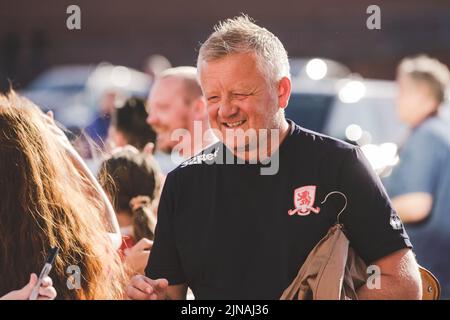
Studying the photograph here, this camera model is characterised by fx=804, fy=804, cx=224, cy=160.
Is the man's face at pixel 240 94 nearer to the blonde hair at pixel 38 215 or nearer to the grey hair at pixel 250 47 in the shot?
the grey hair at pixel 250 47

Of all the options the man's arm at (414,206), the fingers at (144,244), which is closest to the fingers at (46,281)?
the fingers at (144,244)

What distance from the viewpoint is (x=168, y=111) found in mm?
3641

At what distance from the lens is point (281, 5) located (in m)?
3.81

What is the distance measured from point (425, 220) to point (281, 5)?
122cm

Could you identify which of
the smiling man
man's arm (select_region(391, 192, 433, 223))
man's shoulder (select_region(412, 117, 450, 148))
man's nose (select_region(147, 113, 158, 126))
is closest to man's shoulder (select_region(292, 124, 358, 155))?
the smiling man

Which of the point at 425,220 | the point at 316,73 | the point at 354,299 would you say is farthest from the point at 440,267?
the point at 316,73

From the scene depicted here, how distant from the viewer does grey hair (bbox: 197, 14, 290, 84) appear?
Result: 2.70 metres

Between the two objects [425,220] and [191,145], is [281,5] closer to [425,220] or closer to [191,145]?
[191,145]

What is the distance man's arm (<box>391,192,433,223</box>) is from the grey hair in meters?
1.32

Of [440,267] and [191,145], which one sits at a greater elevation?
[191,145]

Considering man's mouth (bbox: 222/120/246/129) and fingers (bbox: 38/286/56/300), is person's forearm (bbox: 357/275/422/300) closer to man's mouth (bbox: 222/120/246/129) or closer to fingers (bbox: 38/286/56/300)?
man's mouth (bbox: 222/120/246/129)

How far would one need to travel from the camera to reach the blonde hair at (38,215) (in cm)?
269
